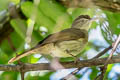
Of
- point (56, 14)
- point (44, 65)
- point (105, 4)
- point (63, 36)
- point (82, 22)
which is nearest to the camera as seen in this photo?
point (44, 65)

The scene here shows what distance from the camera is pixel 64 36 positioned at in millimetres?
3133

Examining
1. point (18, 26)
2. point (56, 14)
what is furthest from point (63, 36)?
point (18, 26)

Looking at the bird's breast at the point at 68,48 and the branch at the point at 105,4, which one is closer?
the bird's breast at the point at 68,48

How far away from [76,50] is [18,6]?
102 centimetres

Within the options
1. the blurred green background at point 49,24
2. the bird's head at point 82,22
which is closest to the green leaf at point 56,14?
the blurred green background at point 49,24

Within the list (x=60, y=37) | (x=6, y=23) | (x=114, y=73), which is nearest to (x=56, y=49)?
(x=60, y=37)

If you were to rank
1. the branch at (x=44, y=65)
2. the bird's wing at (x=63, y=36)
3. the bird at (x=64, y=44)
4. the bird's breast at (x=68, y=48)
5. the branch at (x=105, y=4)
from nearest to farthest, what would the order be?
the branch at (x=44, y=65) → the bird's wing at (x=63, y=36) → the bird at (x=64, y=44) → the bird's breast at (x=68, y=48) → the branch at (x=105, y=4)

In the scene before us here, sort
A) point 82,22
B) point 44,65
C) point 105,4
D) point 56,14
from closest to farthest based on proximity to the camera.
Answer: point 44,65 < point 56,14 < point 105,4 < point 82,22

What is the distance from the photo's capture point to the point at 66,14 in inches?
124

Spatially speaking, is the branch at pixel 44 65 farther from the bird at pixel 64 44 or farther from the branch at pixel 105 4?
the branch at pixel 105 4

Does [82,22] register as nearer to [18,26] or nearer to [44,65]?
[18,26]

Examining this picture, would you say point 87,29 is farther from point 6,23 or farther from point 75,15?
point 6,23

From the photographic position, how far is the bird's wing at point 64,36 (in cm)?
284

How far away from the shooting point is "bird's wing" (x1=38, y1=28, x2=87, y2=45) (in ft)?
9.33
